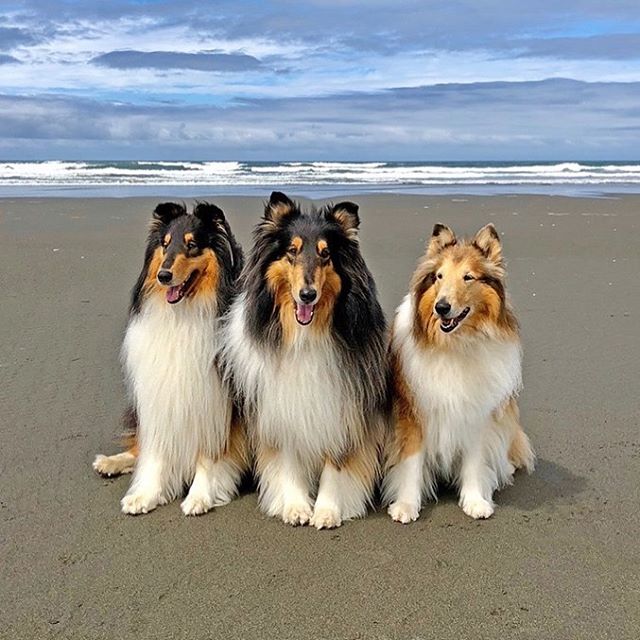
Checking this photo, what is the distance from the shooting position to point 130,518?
3.84 meters

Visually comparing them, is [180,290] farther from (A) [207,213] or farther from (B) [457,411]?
(B) [457,411]

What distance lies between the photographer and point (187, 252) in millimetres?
3680

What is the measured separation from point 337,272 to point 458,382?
0.84 meters

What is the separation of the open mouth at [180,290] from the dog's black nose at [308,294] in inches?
24.8

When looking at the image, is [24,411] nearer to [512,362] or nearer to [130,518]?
[130,518]

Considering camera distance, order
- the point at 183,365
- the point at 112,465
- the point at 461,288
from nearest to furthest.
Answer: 1. the point at 461,288
2. the point at 183,365
3. the point at 112,465

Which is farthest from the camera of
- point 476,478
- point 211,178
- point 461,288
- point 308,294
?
point 211,178

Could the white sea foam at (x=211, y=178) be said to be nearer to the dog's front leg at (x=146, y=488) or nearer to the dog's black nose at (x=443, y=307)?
the dog's front leg at (x=146, y=488)

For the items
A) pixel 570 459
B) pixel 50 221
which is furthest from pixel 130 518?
pixel 50 221

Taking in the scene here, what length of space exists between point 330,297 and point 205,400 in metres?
0.89

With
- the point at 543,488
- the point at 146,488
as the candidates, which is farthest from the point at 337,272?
the point at 543,488

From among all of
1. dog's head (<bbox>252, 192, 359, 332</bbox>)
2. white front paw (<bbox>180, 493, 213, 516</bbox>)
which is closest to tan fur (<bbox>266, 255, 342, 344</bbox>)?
dog's head (<bbox>252, 192, 359, 332</bbox>)

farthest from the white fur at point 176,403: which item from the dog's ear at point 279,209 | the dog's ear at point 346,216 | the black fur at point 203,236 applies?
the dog's ear at point 346,216

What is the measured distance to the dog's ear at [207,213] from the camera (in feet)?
12.3
